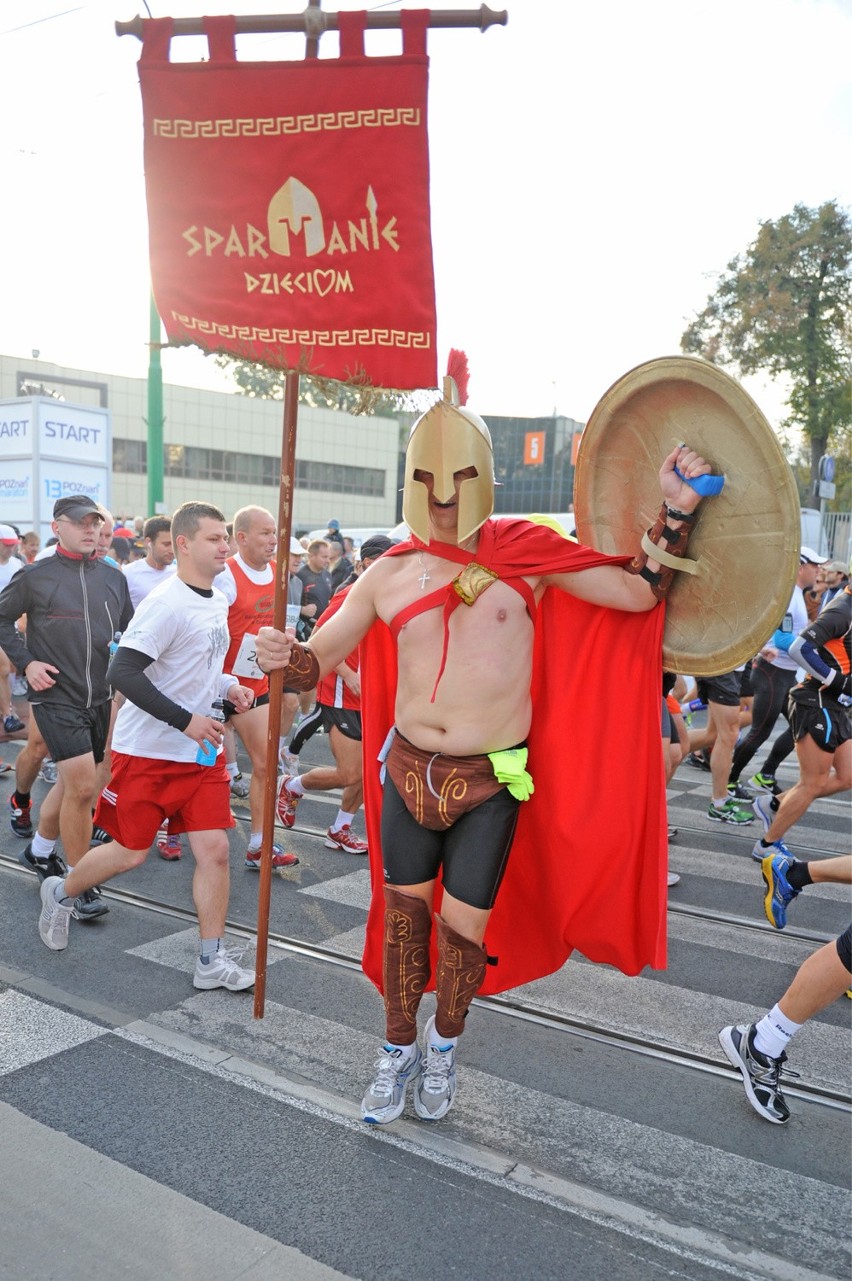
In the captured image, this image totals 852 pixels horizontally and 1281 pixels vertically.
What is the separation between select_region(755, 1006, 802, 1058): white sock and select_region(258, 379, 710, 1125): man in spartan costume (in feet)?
1.43

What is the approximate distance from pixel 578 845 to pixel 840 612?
282 centimetres

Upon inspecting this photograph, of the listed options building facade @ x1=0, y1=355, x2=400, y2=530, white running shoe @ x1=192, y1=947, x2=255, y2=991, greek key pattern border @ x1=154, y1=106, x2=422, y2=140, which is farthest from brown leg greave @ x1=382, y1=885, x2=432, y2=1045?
building facade @ x1=0, y1=355, x2=400, y2=530

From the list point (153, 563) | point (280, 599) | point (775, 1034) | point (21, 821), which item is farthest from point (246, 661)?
point (775, 1034)

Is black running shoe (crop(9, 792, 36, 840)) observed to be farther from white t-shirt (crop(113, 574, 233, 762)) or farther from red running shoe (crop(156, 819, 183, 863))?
white t-shirt (crop(113, 574, 233, 762))

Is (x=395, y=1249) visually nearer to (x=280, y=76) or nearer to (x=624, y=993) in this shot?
(x=624, y=993)

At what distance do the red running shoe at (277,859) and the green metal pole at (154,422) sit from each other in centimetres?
1070

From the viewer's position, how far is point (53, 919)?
15.0ft

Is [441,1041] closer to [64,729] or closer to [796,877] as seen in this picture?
[796,877]

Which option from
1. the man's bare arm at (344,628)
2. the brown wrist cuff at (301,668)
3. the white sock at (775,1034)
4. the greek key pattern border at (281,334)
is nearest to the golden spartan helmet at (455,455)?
the greek key pattern border at (281,334)

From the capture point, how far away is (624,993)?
4.41 metres

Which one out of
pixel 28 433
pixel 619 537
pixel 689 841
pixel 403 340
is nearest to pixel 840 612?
pixel 689 841

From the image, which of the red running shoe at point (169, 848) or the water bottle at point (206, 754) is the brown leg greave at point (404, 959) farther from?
the red running shoe at point (169, 848)

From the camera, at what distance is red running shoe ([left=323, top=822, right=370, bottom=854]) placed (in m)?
6.30

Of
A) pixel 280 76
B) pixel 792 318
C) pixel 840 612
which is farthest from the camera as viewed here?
pixel 792 318
